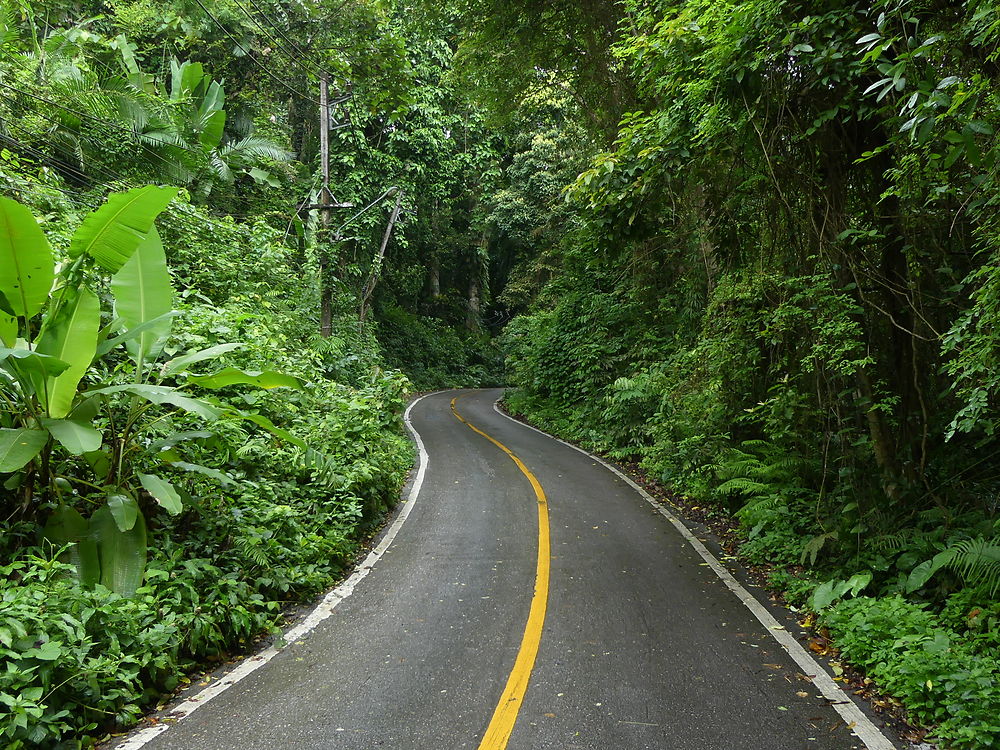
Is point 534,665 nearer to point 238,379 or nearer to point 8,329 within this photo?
point 238,379

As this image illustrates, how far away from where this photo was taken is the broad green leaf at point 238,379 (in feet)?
16.1

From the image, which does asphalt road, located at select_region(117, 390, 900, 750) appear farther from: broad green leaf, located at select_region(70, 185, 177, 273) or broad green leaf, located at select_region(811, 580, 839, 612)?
broad green leaf, located at select_region(70, 185, 177, 273)

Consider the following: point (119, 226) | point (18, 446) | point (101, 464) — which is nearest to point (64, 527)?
point (101, 464)

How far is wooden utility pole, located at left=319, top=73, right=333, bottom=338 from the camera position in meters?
15.8

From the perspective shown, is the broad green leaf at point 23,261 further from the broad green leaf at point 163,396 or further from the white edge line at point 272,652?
the white edge line at point 272,652

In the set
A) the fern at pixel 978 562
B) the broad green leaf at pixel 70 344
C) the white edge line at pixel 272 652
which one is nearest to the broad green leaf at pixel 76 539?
the broad green leaf at pixel 70 344

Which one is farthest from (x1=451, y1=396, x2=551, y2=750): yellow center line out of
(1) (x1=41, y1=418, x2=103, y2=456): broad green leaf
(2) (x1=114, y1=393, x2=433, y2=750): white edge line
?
(1) (x1=41, y1=418, x2=103, y2=456): broad green leaf

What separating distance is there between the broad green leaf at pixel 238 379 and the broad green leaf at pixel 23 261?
3.93ft

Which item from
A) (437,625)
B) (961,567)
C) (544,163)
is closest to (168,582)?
(437,625)

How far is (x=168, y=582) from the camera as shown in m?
4.49

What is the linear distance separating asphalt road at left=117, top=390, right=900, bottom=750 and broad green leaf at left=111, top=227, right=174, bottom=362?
2.79 metres

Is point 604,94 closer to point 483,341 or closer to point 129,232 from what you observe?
point 129,232

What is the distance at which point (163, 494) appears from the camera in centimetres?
441

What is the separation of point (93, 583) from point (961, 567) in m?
6.50
